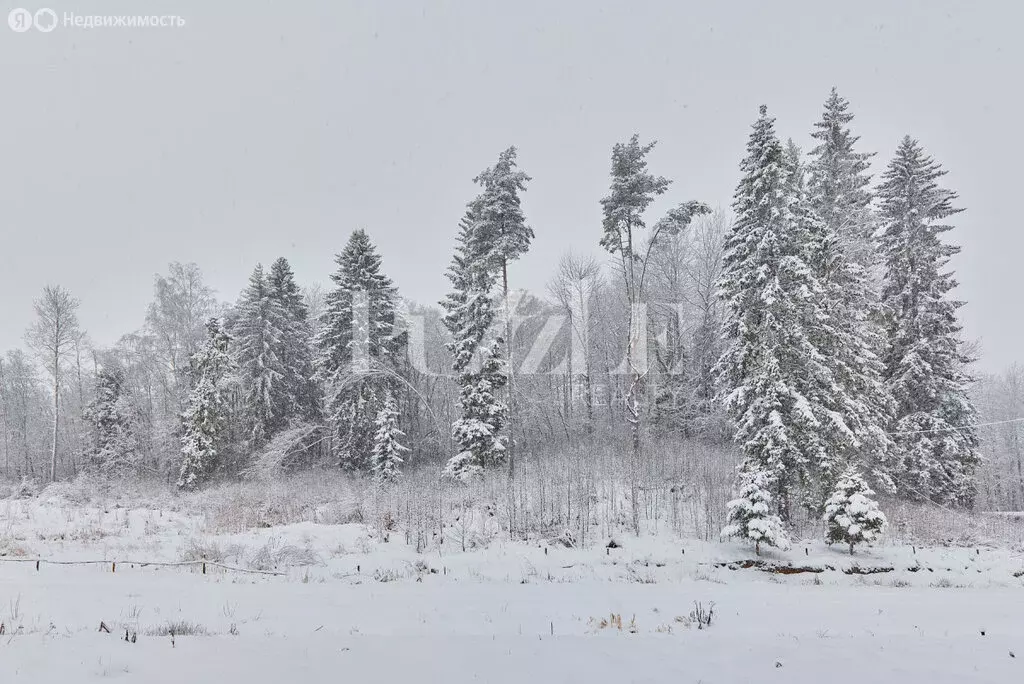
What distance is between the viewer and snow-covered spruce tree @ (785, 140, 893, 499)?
1396 cm

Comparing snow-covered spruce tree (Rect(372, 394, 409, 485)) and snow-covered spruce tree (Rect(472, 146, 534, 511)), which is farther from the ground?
snow-covered spruce tree (Rect(472, 146, 534, 511))

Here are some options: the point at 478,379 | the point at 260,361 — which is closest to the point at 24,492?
the point at 260,361

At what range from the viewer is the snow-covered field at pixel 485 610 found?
467 centimetres

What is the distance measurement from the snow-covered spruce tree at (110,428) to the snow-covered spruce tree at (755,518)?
3456cm

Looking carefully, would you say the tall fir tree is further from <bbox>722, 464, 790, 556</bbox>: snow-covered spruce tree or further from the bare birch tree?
the bare birch tree

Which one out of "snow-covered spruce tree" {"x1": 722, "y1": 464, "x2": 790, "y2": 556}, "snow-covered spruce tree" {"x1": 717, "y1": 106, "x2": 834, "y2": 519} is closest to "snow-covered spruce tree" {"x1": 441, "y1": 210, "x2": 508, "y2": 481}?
"snow-covered spruce tree" {"x1": 717, "y1": 106, "x2": 834, "y2": 519}

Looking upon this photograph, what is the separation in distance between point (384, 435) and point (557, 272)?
18.2 meters

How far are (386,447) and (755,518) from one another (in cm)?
1751

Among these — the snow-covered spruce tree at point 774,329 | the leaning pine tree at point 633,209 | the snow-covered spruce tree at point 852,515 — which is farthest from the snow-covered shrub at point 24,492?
the snow-covered spruce tree at point 852,515

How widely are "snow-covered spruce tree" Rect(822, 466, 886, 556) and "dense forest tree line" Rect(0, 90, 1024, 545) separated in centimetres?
24

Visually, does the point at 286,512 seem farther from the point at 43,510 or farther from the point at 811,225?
the point at 811,225

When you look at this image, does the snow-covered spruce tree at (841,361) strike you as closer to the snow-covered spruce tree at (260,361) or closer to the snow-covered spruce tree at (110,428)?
the snow-covered spruce tree at (260,361)

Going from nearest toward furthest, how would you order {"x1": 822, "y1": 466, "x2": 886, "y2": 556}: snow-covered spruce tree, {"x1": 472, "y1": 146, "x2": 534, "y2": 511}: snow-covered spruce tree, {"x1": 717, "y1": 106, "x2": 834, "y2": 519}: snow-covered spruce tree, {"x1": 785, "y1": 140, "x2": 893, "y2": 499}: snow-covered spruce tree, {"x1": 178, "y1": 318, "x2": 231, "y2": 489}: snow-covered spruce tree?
{"x1": 822, "y1": 466, "x2": 886, "y2": 556}: snow-covered spruce tree
{"x1": 717, "y1": 106, "x2": 834, "y2": 519}: snow-covered spruce tree
{"x1": 785, "y1": 140, "x2": 893, "y2": 499}: snow-covered spruce tree
{"x1": 472, "y1": 146, "x2": 534, "y2": 511}: snow-covered spruce tree
{"x1": 178, "y1": 318, "x2": 231, "y2": 489}: snow-covered spruce tree

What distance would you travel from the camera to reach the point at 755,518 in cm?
1154
